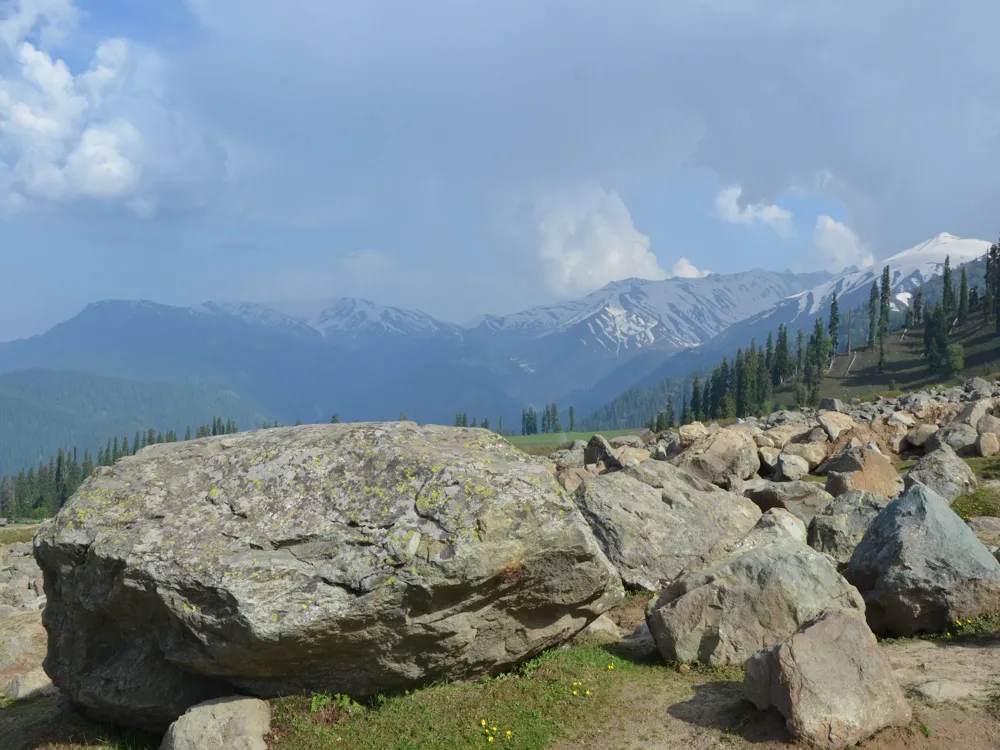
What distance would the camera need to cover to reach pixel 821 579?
14930mm

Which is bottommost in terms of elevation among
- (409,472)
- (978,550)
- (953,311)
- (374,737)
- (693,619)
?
(374,737)

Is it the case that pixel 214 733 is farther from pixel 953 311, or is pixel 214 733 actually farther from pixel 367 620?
pixel 953 311

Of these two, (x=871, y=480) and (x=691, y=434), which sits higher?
(x=691, y=434)

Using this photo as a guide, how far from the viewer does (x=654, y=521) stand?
21797mm

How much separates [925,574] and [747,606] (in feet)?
14.4

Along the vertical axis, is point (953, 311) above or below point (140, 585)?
above

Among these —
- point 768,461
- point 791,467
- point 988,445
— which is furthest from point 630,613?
point 988,445

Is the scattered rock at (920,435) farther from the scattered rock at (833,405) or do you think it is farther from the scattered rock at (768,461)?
the scattered rock at (833,405)

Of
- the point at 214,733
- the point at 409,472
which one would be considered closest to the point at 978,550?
the point at 409,472

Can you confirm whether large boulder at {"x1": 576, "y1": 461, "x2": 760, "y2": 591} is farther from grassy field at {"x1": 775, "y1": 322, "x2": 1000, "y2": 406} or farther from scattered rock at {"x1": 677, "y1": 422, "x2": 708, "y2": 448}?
grassy field at {"x1": 775, "y1": 322, "x2": 1000, "y2": 406}

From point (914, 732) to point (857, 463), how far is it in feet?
82.9

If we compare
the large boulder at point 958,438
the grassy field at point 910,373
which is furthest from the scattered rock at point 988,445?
the grassy field at point 910,373

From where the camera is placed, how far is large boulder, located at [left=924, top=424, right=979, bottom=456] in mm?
39400

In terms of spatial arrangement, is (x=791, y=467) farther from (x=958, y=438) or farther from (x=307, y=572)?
(x=307, y=572)
